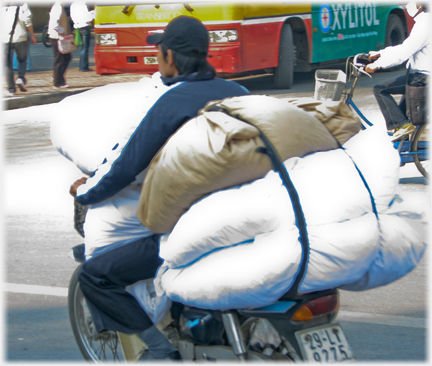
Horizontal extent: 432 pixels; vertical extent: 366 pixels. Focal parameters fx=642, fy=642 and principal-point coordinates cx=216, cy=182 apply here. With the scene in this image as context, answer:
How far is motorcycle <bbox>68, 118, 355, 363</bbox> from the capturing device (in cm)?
240

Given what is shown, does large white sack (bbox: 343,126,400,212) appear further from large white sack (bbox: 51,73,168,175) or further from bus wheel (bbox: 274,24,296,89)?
bus wheel (bbox: 274,24,296,89)

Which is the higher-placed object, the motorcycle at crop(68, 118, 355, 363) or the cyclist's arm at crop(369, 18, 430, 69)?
the cyclist's arm at crop(369, 18, 430, 69)

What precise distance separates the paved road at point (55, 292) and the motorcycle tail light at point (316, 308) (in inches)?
21.1

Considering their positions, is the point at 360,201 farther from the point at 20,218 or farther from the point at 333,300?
the point at 20,218

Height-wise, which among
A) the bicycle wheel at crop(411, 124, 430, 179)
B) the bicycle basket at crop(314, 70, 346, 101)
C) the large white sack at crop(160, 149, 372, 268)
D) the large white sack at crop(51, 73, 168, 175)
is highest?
the large white sack at crop(51, 73, 168, 175)

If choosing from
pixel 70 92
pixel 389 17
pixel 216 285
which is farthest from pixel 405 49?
pixel 389 17

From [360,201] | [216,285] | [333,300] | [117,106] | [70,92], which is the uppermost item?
[117,106]

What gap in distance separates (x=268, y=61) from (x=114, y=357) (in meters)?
9.84

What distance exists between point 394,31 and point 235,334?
14.3 metres

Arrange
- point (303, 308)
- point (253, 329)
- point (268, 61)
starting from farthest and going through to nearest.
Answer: point (268, 61) → point (253, 329) → point (303, 308)

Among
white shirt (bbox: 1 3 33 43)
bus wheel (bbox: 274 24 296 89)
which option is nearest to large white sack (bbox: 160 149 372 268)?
bus wheel (bbox: 274 24 296 89)

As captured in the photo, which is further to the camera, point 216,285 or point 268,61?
point 268,61

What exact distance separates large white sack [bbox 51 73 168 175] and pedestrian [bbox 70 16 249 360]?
0.07 metres

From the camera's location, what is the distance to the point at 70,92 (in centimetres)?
1327
